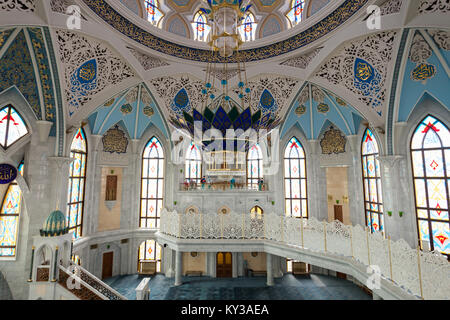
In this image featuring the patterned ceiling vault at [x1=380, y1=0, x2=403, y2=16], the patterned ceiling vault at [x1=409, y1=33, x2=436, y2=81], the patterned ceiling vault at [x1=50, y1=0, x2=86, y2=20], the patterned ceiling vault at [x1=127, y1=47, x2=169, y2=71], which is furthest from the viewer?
the patterned ceiling vault at [x1=127, y1=47, x2=169, y2=71]

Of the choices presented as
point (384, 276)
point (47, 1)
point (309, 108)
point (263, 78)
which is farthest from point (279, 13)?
point (384, 276)

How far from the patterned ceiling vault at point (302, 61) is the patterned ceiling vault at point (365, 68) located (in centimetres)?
50

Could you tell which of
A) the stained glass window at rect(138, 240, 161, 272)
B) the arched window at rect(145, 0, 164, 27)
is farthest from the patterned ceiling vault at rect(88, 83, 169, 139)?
the stained glass window at rect(138, 240, 161, 272)

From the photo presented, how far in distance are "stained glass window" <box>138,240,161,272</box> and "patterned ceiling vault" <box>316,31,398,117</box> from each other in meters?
9.77

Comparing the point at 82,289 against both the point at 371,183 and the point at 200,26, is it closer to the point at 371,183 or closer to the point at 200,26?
the point at 200,26

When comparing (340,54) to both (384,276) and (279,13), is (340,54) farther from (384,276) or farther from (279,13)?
(384,276)

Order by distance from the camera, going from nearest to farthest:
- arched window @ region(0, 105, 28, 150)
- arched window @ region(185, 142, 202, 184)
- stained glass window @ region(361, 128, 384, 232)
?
arched window @ region(0, 105, 28, 150) < stained glass window @ region(361, 128, 384, 232) < arched window @ region(185, 142, 202, 184)

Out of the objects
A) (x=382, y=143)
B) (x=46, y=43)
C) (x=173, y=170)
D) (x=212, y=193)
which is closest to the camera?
(x=46, y=43)

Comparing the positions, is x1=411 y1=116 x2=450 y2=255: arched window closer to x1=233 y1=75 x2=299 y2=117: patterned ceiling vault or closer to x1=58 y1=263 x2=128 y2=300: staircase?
x1=233 y1=75 x2=299 y2=117: patterned ceiling vault

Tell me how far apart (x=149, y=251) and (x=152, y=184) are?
3.05m

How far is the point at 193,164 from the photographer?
1110 centimetres

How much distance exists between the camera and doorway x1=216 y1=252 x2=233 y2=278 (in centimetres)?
943

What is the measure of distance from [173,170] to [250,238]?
15.1 feet

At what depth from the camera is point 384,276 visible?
4.84 m
